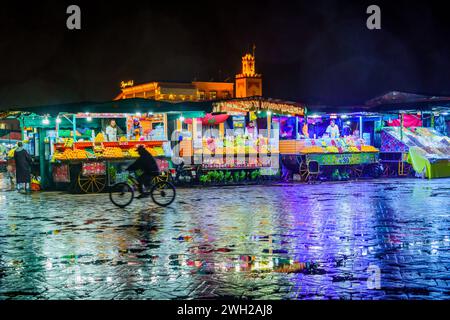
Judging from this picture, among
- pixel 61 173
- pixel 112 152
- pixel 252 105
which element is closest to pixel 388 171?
pixel 252 105

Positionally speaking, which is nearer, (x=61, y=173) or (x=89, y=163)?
(x=89, y=163)

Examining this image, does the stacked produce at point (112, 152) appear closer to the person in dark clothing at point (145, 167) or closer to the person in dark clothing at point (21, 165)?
the person in dark clothing at point (21, 165)

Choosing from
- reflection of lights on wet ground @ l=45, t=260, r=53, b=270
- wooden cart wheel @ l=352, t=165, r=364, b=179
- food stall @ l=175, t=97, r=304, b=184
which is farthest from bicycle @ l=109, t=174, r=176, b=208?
wooden cart wheel @ l=352, t=165, r=364, b=179

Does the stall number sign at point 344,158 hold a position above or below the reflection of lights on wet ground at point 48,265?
above

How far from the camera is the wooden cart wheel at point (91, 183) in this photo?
747 inches

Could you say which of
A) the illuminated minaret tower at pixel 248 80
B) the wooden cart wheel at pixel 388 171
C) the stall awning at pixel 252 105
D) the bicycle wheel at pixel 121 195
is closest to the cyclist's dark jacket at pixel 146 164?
the bicycle wheel at pixel 121 195

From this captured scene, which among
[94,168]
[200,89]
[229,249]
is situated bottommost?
[229,249]

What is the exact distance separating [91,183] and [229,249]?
37.8ft

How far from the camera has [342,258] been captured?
304 inches

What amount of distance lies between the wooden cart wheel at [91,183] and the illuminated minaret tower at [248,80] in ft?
271

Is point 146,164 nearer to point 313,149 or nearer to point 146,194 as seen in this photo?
point 146,194

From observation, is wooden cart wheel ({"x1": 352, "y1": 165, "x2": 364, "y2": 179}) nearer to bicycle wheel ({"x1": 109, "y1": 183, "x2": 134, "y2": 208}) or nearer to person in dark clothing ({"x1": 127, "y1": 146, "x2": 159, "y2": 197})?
person in dark clothing ({"x1": 127, "y1": 146, "x2": 159, "y2": 197})

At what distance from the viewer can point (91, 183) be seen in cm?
1920

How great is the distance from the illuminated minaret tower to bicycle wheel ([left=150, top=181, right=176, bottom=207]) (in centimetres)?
8697
